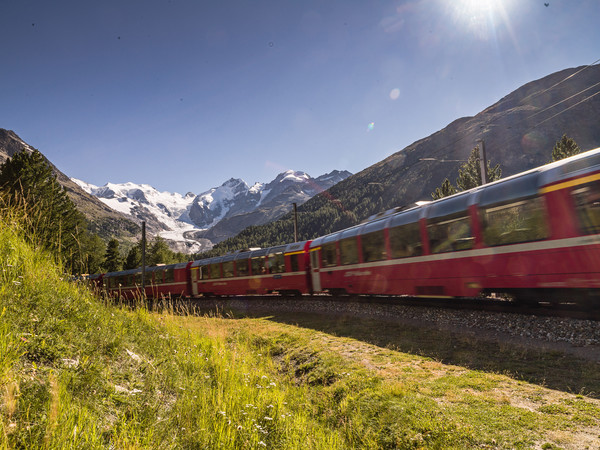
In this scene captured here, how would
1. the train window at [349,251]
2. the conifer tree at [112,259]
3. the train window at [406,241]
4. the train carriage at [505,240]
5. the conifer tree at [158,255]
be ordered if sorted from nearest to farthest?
the train carriage at [505,240], the train window at [406,241], the train window at [349,251], the conifer tree at [112,259], the conifer tree at [158,255]

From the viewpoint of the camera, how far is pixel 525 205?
8391mm

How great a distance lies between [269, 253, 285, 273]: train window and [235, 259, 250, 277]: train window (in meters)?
2.29

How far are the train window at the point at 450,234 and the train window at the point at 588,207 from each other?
2.64 m

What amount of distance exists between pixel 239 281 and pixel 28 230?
698 inches

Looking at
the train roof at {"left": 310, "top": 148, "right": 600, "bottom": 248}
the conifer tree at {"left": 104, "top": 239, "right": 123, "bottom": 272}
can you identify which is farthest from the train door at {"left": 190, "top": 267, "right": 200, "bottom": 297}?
the conifer tree at {"left": 104, "top": 239, "right": 123, "bottom": 272}

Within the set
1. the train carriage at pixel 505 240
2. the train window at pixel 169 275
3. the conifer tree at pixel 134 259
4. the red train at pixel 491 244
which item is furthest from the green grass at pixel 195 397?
the conifer tree at pixel 134 259

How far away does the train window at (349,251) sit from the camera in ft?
49.5

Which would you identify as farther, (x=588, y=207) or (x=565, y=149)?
(x=565, y=149)

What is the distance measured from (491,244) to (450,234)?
1.43 m

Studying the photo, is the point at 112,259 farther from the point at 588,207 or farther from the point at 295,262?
the point at 588,207

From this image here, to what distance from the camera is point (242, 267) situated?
22594 mm

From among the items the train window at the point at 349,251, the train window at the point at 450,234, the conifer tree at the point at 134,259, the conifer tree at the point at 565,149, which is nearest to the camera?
the train window at the point at 450,234

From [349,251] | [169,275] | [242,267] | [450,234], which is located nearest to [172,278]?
[169,275]

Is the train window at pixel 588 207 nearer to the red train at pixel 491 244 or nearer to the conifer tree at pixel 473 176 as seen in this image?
the red train at pixel 491 244
